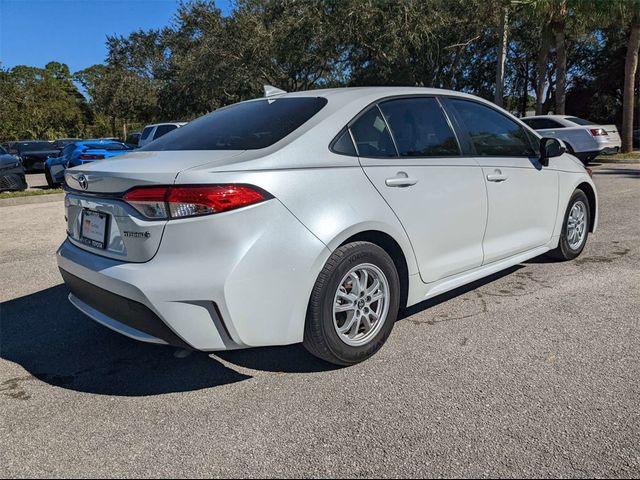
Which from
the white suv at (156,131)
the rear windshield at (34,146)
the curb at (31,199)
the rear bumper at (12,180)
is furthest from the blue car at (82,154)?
the rear windshield at (34,146)

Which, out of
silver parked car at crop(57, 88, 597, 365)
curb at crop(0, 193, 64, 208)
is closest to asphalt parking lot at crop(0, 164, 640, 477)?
silver parked car at crop(57, 88, 597, 365)

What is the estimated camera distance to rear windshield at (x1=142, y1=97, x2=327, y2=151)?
308 cm

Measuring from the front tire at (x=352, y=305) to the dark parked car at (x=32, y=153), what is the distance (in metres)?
23.6

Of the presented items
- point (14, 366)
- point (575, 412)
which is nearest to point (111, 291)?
point (14, 366)

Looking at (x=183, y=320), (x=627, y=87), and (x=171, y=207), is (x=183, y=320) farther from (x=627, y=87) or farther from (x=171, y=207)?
(x=627, y=87)

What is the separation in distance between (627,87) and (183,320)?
68.0 ft

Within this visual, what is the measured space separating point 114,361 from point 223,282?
1.27 metres

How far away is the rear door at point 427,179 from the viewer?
3.26 meters

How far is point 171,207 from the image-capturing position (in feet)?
8.57

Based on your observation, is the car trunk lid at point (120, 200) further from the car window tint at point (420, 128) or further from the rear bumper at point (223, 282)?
the car window tint at point (420, 128)

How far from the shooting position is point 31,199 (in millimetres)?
11414

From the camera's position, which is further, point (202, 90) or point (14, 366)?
point (202, 90)

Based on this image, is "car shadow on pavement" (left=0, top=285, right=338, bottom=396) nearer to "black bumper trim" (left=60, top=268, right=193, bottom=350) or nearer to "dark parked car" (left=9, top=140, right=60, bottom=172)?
"black bumper trim" (left=60, top=268, right=193, bottom=350)

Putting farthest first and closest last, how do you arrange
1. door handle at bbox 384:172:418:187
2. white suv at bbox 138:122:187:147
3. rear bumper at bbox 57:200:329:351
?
1. white suv at bbox 138:122:187:147
2. door handle at bbox 384:172:418:187
3. rear bumper at bbox 57:200:329:351
